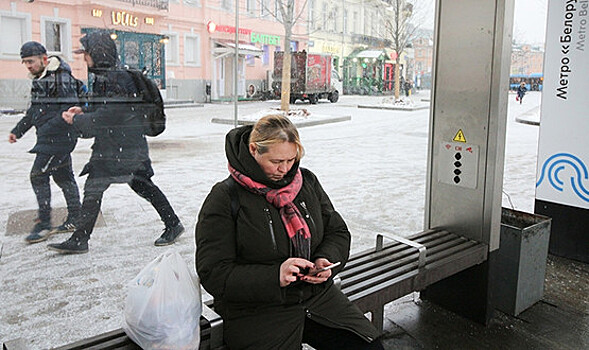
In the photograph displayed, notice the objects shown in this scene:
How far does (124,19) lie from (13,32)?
719 mm

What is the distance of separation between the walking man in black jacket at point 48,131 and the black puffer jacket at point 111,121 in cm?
15

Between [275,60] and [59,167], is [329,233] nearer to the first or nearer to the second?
[275,60]

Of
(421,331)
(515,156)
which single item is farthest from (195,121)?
(515,156)

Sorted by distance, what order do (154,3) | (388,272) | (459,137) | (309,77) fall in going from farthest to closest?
(309,77)
(154,3)
(459,137)
(388,272)

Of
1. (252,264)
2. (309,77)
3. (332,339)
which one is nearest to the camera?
(252,264)

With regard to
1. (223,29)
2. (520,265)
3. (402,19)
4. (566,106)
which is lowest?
(520,265)

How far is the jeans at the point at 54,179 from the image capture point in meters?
4.48

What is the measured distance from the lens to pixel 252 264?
5.82ft

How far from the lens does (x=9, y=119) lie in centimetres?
365

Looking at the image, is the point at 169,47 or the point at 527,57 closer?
the point at 169,47

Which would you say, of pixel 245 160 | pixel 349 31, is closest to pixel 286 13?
pixel 349 31

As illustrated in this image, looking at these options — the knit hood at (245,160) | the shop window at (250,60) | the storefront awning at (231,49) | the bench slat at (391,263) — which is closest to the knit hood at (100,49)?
the storefront awning at (231,49)

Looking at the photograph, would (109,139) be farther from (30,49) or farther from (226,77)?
(226,77)

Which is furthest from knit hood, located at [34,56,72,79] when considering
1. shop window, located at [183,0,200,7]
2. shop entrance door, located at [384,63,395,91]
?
shop entrance door, located at [384,63,395,91]
